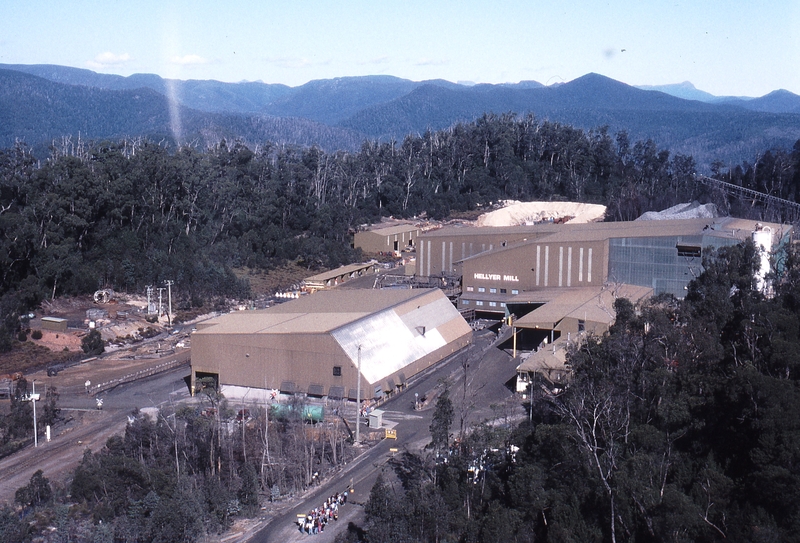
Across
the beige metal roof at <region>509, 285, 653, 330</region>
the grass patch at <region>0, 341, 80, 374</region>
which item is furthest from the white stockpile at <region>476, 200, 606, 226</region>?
the grass patch at <region>0, 341, 80, 374</region>

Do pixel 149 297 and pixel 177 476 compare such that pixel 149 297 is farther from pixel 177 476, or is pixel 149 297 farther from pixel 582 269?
pixel 177 476

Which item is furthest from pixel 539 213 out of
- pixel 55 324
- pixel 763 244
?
pixel 55 324

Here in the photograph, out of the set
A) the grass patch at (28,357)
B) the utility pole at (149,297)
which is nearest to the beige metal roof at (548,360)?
the grass patch at (28,357)

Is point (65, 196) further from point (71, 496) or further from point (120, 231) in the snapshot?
point (71, 496)

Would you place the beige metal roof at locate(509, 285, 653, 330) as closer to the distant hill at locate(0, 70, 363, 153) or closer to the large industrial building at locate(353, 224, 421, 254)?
the large industrial building at locate(353, 224, 421, 254)

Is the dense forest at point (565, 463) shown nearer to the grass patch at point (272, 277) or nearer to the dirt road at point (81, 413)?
the dirt road at point (81, 413)
